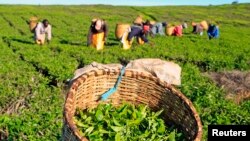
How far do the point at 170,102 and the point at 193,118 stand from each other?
0.57m

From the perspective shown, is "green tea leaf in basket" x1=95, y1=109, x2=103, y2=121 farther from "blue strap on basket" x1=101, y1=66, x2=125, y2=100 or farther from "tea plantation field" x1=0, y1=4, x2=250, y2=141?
"tea plantation field" x1=0, y1=4, x2=250, y2=141

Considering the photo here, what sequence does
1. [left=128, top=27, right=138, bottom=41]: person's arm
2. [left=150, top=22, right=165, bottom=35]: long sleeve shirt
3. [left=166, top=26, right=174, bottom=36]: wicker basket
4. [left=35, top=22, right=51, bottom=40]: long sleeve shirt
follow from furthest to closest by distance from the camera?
[left=166, top=26, right=174, bottom=36]: wicker basket, [left=150, top=22, right=165, bottom=35]: long sleeve shirt, [left=128, top=27, right=138, bottom=41]: person's arm, [left=35, top=22, right=51, bottom=40]: long sleeve shirt

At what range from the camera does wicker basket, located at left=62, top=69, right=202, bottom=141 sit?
477 centimetres

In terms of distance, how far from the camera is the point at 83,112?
16.7ft

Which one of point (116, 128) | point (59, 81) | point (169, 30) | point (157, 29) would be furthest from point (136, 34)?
point (116, 128)

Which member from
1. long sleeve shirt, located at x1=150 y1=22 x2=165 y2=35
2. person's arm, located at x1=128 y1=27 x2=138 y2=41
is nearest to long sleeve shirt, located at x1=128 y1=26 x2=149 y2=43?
person's arm, located at x1=128 y1=27 x2=138 y2=41

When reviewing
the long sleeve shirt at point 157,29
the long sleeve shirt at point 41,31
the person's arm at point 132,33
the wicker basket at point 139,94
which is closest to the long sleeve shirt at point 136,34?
the person's arm at point 132,33

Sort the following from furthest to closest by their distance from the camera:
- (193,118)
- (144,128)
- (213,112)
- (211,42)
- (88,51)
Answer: (211,42)
(88,51)
(213,112)
(144,128)
(193,118)

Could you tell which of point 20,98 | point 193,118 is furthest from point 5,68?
point 193,118

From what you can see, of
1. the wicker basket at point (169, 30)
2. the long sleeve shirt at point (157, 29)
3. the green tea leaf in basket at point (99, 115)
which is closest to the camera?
the green tea leaf in basket at point (99, 115)

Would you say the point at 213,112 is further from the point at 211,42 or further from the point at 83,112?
the point at 211,42

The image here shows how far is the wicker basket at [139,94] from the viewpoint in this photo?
477 centimetres

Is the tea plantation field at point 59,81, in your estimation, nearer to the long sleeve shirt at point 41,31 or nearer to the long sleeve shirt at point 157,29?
the long sleeve shirt at point 41,31

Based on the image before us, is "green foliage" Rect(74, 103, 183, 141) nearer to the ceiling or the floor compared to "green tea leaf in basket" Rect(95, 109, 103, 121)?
nearer to the floor
